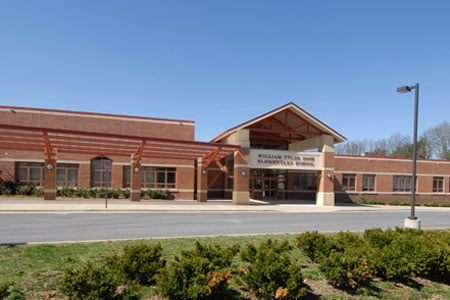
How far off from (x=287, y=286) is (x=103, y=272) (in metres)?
2.88

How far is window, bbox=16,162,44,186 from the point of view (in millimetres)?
28688

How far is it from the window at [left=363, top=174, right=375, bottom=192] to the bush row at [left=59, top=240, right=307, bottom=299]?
3278cm

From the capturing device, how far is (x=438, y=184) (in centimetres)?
3794

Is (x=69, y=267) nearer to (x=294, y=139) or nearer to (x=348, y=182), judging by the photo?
(x=294, y=139)

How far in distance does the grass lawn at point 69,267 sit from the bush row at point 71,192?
20883 mm

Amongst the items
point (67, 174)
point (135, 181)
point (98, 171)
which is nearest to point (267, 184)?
point (135, 181)

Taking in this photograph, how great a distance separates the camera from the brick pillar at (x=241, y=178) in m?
27.3

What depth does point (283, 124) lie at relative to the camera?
1198 inches

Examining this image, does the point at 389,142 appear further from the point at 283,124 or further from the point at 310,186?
the point at 283,124

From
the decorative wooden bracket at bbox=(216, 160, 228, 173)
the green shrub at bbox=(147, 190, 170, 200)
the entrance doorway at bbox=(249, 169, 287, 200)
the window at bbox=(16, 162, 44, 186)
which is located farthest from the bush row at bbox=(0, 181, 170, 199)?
the entrance doorway at bbox=(249, 169, 287, 200)

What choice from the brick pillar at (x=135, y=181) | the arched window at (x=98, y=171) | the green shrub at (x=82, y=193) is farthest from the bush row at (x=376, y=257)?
the arched window at (x=98, y=171)

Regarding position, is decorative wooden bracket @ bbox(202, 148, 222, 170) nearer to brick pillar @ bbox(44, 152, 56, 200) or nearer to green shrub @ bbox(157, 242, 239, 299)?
brick pillar @ bbox(44, 152, 56, 200)

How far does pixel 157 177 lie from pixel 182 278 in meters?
27.3

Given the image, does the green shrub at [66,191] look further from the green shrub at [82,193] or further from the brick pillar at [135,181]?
the brick pillar at [135,181]
